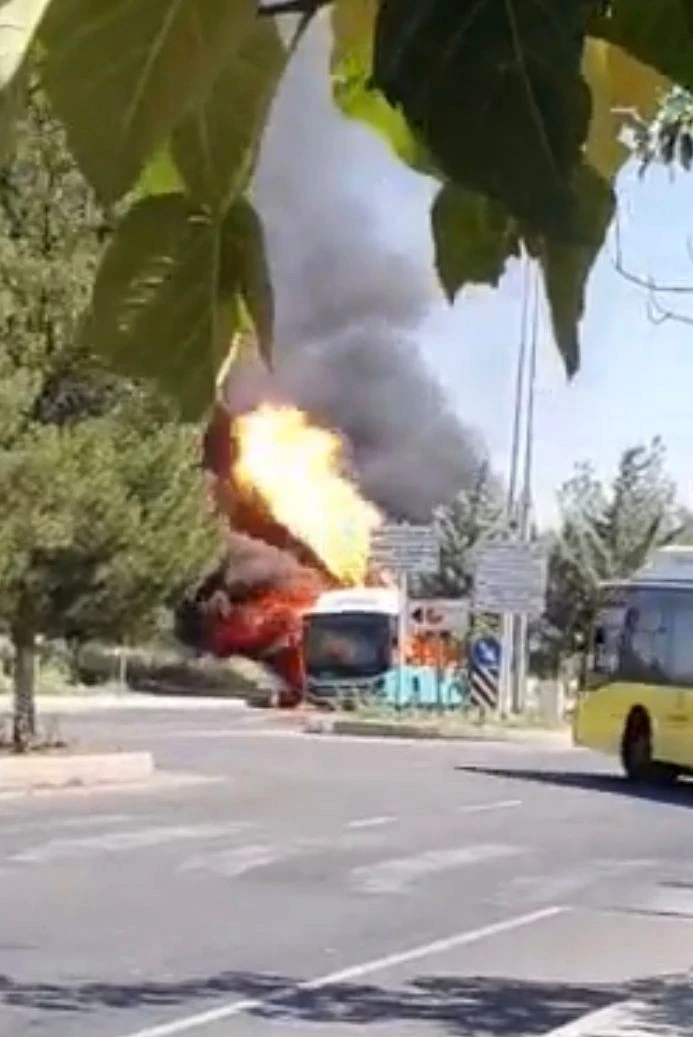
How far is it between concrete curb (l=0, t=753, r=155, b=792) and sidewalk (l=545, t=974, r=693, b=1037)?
10.5 meters

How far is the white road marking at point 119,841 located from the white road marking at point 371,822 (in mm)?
717

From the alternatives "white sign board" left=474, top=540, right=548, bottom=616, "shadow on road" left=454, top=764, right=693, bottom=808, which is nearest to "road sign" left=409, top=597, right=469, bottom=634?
"white sign board" left=474, top=540, right=548, bottom=616

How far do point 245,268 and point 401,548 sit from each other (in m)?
31.0

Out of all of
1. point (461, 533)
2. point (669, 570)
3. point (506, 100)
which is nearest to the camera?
point (506, 100)

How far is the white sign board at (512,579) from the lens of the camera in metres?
31.2

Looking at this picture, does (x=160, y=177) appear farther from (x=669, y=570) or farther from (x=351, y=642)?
(x=351, y=642)

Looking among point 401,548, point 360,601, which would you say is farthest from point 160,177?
point 360,601

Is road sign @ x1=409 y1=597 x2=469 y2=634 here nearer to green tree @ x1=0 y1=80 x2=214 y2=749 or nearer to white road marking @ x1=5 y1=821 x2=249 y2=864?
green tree @ x1=0 y1=80 x2=214 y2=749

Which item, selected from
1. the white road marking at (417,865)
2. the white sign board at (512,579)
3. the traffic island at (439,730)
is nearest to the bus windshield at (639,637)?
the white road marking at (417,865)

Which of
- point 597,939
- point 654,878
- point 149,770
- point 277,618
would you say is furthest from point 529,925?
point 277,618

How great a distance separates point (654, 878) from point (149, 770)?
7.66 metres

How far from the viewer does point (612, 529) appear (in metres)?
39.0

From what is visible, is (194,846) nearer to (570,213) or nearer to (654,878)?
(654,878)

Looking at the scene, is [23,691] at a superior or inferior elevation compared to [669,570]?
inferior
